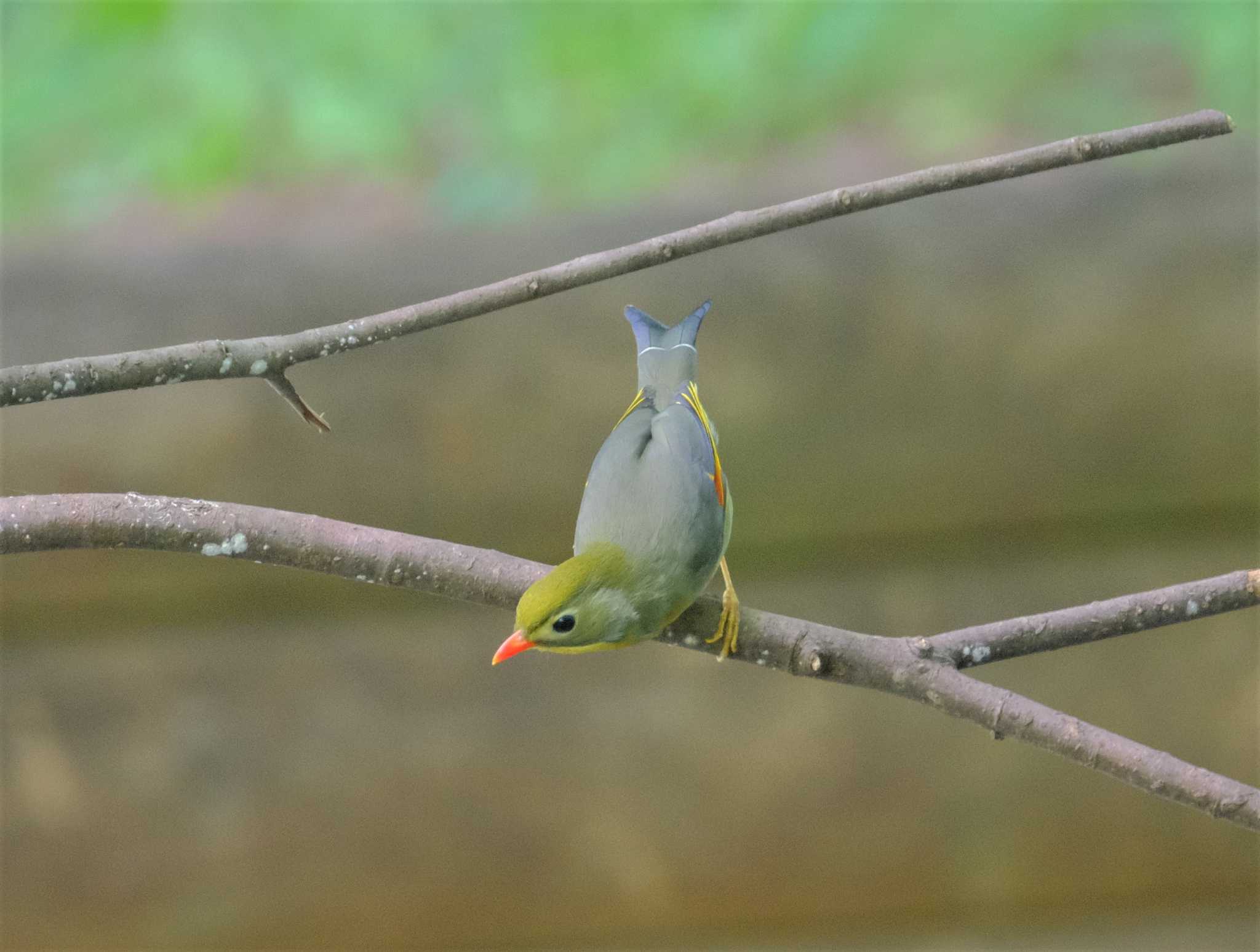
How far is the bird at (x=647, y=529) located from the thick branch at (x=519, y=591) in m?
0.04

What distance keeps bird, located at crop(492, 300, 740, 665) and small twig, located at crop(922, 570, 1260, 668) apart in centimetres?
12

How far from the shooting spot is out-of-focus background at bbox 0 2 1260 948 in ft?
4.61

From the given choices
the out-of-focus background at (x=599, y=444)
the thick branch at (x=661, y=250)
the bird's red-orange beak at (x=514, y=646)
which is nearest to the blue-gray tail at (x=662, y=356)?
the thick branch at (x=661, y=250)

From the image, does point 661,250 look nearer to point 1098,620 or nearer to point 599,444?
point 1098,620

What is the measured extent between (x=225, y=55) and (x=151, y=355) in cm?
113

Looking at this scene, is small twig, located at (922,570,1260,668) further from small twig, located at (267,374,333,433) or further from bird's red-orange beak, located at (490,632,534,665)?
small twig, located at (267,374,333,433)

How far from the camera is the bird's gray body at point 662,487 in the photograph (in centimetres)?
61

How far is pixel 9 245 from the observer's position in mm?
1468

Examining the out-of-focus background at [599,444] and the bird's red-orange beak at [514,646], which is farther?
the out-of-focus background at [599,444]

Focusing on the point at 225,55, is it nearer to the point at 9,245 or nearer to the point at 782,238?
the point at 9,245

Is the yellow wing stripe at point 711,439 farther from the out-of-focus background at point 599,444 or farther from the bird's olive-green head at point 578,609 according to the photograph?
the out-of-focus background at point 599,444

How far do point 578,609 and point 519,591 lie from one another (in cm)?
5

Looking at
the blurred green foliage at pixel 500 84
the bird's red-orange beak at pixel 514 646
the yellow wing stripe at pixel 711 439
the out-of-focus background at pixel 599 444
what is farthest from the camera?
the blurred green foliage at pixel 500 84

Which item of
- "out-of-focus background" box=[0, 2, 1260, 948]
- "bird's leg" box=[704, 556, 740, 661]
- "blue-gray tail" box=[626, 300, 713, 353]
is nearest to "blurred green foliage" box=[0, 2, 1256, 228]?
"out-of-focus background" box=[0, 2, 1260, 948]
